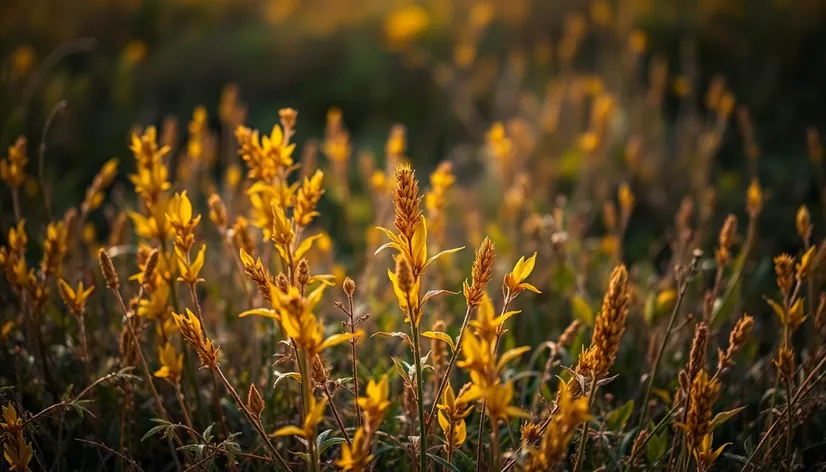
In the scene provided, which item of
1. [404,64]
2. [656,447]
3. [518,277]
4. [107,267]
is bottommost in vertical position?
[656,447]

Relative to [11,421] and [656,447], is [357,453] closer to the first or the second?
[11,421]

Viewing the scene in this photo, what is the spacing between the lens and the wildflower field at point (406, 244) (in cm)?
112

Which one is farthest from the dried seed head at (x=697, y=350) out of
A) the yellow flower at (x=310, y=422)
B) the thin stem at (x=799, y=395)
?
the yellow flower at (x=310, y=422)

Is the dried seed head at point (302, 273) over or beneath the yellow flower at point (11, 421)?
over

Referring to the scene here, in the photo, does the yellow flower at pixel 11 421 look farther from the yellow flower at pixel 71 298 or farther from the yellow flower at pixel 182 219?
the yellow flower at pixel 182 219

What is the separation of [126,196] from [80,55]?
6.05ft

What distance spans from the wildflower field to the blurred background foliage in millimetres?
26

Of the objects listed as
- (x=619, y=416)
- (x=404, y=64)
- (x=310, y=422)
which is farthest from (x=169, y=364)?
(x=404, y=64)

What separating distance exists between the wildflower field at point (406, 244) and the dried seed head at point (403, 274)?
Answer: 25mm

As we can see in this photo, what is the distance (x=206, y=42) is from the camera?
4902 mm

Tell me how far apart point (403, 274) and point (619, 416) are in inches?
34.7

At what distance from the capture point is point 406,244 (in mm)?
1040

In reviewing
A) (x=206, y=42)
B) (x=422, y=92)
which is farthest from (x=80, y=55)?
(x=422, y=92)

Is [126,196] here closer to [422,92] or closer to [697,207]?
[422,92]
